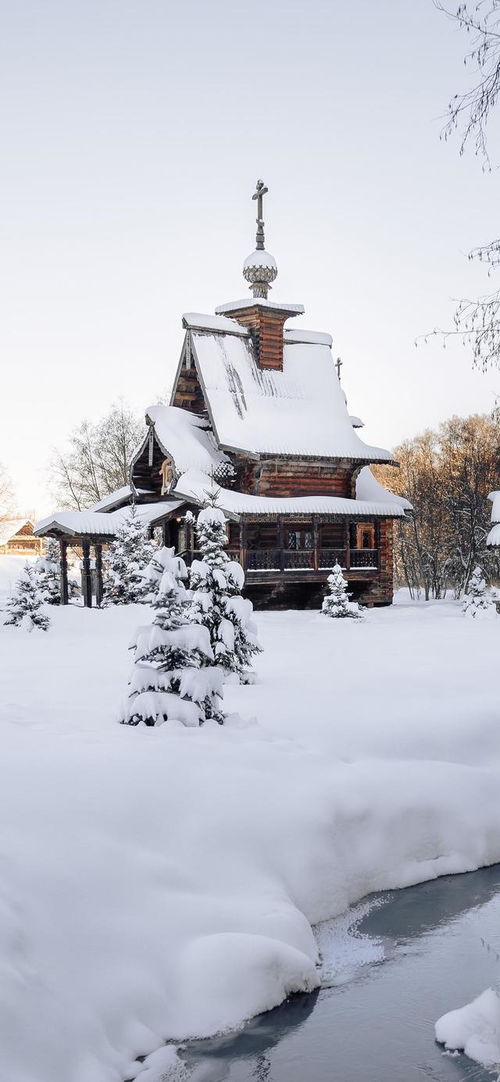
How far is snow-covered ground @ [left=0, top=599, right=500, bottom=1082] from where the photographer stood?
175 inches

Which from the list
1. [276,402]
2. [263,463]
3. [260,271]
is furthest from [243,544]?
[260,271]

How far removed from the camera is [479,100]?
5.21 meters

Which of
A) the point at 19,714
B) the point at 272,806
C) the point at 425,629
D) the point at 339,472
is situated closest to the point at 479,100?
the point at 272,806

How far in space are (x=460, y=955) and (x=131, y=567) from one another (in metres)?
20.7

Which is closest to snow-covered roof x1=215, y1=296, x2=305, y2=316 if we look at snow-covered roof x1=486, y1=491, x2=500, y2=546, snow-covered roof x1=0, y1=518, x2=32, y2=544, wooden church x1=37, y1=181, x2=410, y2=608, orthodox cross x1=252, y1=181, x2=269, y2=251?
wooden church x1=37, y1=181, x2=410, y2=608

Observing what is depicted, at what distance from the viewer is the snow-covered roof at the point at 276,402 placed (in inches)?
1037

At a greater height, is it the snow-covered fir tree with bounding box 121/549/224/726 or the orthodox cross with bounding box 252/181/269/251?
the orthodox cross with bounding box 252/181/269/251

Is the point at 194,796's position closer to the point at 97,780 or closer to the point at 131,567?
the point at 97,780

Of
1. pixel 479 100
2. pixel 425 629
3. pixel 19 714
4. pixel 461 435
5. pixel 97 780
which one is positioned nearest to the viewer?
pixel 479 100

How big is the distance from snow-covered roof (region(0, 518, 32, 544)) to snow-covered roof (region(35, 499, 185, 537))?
41629 mm

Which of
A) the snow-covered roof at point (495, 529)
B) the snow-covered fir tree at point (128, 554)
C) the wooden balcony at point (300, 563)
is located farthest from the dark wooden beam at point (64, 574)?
the snow-covered roof at point (495, 529)

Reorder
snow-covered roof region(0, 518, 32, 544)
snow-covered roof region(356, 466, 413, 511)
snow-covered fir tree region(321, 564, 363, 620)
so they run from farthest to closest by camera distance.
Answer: snow-covered roof region(0, 518, 32, 544) → snow-covered roof region(356, 466, 413, 511) → snow-covered fir tree region(321, 564, 363, 620)

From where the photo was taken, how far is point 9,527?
223 ft

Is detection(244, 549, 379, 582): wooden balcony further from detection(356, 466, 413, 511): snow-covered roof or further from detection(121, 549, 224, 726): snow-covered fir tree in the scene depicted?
detection(121, 549, 224, 726): snow-covered fir tree
